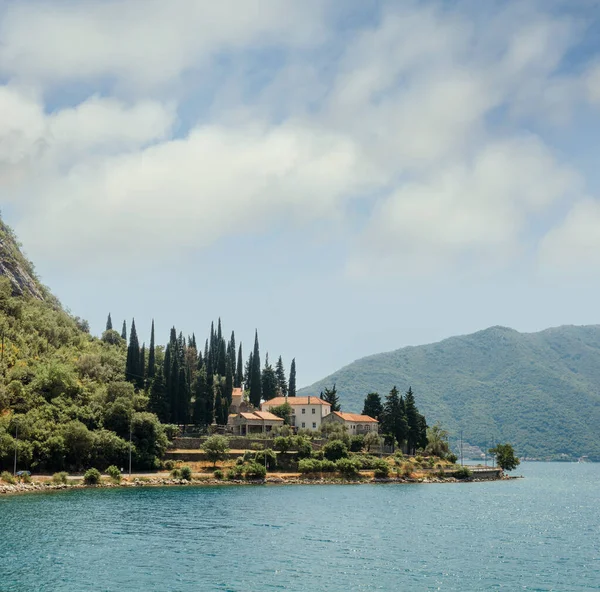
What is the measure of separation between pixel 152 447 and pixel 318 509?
33.0m

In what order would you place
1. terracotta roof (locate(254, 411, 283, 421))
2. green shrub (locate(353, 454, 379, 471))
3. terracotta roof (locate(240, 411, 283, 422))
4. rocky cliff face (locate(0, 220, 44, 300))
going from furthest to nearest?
rocky cliff face (locate(0, 220, 44, 300)) → terracotta roof (locate(254, 411, 283, 421)) → terracotta roof (locate(240, 411, 283, 422)) → green shrub (locate(353, 454, 379, 471))

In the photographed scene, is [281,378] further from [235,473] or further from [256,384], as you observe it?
[235,473]

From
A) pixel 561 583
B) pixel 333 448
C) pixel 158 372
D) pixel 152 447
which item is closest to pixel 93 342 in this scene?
pixel 158 372

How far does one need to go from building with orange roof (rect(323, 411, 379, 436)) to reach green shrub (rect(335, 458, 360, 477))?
53.0ft

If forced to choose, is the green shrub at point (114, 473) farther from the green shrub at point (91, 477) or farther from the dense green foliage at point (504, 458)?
the dense green foliage at point (504, 458)

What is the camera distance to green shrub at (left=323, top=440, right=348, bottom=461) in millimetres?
94188

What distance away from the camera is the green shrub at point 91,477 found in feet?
250

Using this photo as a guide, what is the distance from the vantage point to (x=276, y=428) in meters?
101

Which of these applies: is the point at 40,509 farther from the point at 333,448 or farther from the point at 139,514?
the point at 333,448

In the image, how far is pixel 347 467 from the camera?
91.4 metres

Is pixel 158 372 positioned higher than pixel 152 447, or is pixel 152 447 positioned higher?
pixel 158 372

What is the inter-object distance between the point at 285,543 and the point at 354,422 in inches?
2641

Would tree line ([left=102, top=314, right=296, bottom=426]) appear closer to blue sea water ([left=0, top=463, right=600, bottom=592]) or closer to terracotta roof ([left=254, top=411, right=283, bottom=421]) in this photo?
terracotta roof ([left=254, top=411, right=283, bottom=421])

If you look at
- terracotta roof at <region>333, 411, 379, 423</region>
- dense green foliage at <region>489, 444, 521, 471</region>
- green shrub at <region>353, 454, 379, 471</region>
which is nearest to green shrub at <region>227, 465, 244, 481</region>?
green shrub at <region>353, 454, 379, 471</region>
